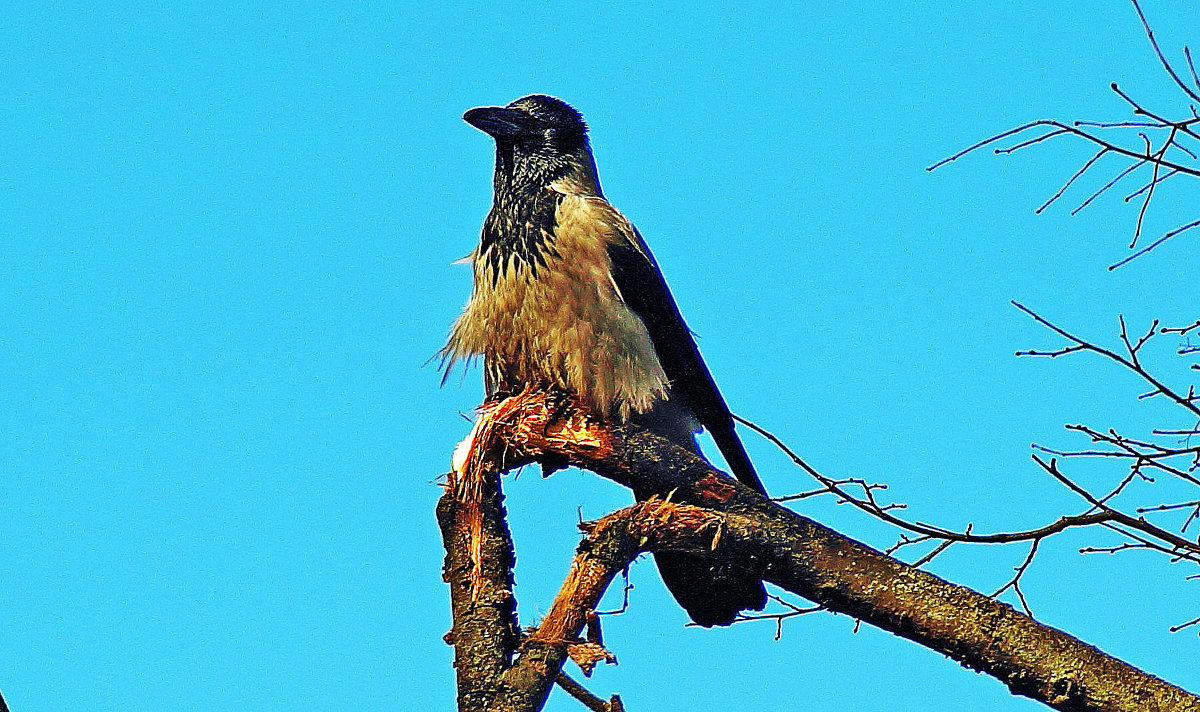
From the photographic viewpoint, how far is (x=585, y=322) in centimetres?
438

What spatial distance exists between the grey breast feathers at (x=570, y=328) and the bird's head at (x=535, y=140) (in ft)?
1.31

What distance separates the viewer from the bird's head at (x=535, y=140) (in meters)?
4.94

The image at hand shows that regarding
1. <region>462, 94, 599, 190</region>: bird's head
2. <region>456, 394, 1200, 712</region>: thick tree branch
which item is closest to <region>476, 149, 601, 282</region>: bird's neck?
<region>462, 94, 599, 190</region>: bird's head

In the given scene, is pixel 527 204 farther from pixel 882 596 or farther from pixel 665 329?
pixel 882 596

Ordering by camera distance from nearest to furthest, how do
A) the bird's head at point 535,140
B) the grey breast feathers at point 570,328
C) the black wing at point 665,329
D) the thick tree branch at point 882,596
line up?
the thick tree branch at point 882,596
the grey breast feathers at point 570,328
the black wing at point 665,329
the bird's head at point 535,140

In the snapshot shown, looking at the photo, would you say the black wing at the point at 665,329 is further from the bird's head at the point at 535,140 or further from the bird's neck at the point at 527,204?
the bird's head at the point at 535,140

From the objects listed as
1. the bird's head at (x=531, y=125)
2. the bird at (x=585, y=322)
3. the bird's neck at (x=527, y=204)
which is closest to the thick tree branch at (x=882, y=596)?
the bird at (x=585, y=322)

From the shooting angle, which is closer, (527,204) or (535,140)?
(527,204)

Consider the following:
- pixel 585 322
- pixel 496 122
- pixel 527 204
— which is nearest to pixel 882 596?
pixel 585 322

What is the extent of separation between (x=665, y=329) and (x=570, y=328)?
1.32 feet

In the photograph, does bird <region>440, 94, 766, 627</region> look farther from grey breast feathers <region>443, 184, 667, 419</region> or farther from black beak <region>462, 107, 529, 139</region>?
black beak <region>462, 107, 529, 139</region>

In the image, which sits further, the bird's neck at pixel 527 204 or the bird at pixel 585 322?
the bird's neck at pixel 527 204

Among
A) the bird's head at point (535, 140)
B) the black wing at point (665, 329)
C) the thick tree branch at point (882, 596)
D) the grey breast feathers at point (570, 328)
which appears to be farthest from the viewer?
the bird's head at point (535, 140)

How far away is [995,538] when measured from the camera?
3557 millimetres
